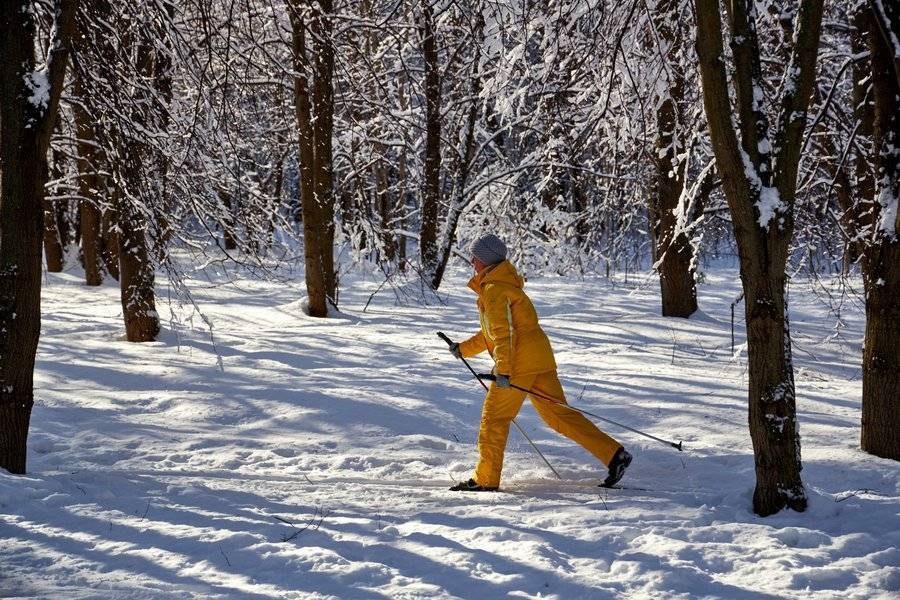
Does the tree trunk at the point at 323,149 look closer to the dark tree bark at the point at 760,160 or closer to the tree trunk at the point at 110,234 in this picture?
the tree trunk at the point at 110,234

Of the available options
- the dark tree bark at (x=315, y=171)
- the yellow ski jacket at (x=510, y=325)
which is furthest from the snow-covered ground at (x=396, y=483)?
the dark tree bark at (x=315, y=171)

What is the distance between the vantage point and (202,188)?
7449mm

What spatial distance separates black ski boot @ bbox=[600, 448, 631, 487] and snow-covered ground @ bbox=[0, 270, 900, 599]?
0.12 metres

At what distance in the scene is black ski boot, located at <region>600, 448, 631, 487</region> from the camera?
5.53 m

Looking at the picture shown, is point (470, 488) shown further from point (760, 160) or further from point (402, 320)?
point (402, 320)

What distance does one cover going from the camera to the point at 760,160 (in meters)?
4.54

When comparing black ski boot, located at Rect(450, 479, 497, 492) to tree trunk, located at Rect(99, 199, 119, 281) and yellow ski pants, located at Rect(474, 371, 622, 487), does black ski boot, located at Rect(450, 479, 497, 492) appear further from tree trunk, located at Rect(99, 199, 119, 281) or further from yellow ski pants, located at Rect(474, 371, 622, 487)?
tree trunk, located at Rect(99, 199, 119, 281)

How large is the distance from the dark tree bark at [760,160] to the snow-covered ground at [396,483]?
0.97 metres

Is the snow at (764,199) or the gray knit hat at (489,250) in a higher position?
the snow at (764,199)

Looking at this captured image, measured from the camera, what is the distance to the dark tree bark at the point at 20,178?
484 cm

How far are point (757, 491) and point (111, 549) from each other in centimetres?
354

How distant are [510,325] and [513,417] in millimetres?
622

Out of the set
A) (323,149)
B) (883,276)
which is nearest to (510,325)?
(883,276)

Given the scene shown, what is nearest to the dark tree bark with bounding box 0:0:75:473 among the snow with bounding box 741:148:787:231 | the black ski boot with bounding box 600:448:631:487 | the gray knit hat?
the gray knit hat
